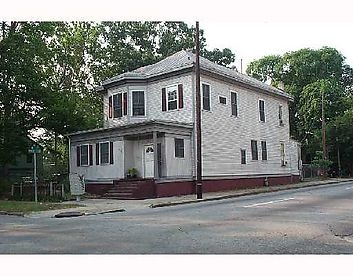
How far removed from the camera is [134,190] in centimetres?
2188

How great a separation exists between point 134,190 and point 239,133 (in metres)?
8.86

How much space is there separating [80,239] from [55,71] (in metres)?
30.4

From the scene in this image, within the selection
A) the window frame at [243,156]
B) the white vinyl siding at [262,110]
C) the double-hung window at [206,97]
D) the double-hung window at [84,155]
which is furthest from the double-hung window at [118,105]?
the white vinyl siding at [262,110]

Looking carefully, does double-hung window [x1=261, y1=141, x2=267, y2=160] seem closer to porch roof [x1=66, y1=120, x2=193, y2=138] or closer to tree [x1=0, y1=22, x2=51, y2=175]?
porch roof [x1=66, y1=120, x2=193, y2=138]

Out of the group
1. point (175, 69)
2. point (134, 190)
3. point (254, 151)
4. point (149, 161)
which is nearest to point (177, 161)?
point (149, 161)

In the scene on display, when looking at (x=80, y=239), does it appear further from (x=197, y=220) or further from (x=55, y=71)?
(x=55, y=71)

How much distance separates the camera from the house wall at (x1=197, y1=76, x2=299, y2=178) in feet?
84.2

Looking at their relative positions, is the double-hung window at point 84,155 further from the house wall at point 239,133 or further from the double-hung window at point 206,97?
the double-hung window at point 206,97

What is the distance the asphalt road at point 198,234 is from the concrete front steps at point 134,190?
753 cm

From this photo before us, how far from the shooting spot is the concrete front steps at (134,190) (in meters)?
21.8

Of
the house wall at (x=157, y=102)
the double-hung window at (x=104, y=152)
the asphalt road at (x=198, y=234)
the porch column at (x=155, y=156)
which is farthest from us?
the double-hung window at (x=104, y=152)

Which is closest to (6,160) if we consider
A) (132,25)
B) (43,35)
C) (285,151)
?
(43,35)

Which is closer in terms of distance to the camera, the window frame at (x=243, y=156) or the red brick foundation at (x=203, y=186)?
the red brick foundation at (x=203, y=186)

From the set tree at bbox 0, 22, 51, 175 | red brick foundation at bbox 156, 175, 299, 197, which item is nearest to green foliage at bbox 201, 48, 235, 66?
red brick foundation at bbox 156, 175, 299, 197
